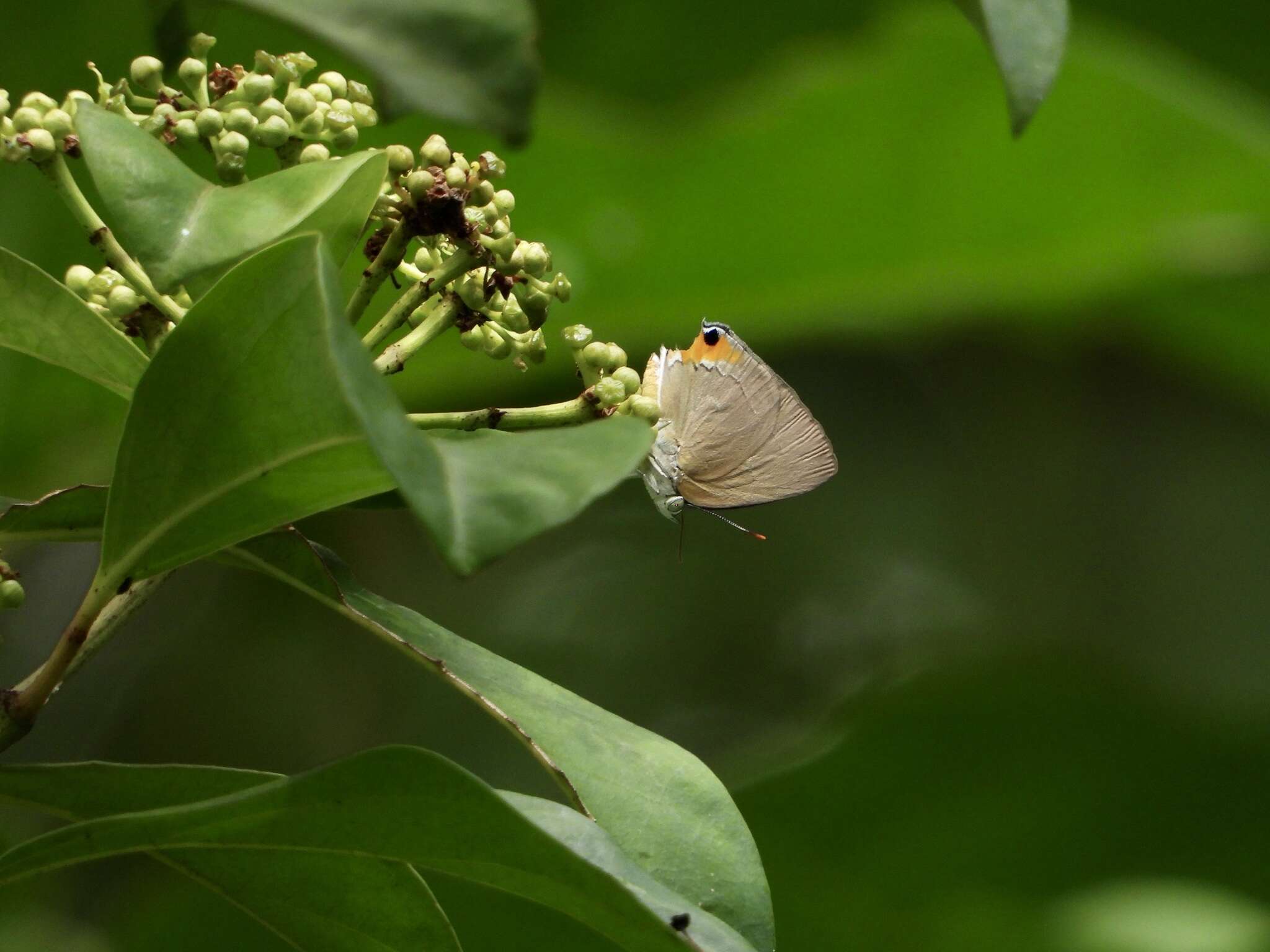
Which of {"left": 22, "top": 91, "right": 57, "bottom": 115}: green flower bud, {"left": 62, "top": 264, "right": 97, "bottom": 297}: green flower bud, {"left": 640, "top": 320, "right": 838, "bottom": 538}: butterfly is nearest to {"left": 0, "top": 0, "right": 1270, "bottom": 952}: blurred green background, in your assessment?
{"left": 640, "top": 320, "right": 838, "bottom": 538}: butterfly

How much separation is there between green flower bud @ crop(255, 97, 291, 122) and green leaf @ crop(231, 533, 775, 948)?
258mm

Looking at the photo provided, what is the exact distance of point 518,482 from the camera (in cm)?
59

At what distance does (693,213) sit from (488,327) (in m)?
1.65

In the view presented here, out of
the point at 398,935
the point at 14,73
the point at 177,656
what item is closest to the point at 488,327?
the point at 398,935

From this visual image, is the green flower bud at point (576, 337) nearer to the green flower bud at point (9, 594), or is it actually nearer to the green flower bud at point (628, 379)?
the green flower bud at point (628, 379)

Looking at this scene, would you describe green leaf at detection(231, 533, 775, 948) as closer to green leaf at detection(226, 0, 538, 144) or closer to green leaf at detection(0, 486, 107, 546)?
green leaf at detection(0, 486, 107, 546)

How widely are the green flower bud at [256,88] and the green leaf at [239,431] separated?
0.63 ft

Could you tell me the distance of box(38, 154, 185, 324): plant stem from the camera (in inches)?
34.3

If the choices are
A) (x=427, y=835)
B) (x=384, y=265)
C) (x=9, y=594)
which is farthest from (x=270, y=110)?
(x=427, y=835)

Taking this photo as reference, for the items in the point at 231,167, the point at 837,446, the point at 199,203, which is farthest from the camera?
the point at 837,446

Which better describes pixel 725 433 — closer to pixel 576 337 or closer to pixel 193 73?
pixel 576 337

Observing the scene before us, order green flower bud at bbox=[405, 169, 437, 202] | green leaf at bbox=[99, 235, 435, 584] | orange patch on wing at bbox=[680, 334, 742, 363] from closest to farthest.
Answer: green leaf at bbox=[99, 235, 435, 584] → green flower bud at bbox=[405, 169, 437, 202] → orange patch on wing at bbox=[680, 334, 742, 363]

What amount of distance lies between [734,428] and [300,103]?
52cm

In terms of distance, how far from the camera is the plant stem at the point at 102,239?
2.86 ft
